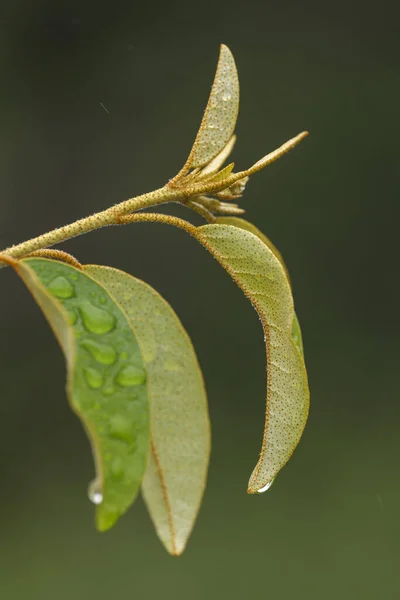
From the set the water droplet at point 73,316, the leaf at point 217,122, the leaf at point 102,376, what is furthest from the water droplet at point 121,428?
the leaf at point 217,122

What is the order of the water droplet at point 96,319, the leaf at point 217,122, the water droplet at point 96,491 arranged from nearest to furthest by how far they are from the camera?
1. the water droplet at point 96,491
2. the water droplet at point 96,319
3. the leaf at point 217,122

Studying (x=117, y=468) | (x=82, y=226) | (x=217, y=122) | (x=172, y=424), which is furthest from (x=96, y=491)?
(x=217, y=122)

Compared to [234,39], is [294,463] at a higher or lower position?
lower

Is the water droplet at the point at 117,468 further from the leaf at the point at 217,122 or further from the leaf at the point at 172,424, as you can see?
the leaf at the point at 217,122

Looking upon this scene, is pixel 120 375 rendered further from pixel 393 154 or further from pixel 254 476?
pixel 393 154

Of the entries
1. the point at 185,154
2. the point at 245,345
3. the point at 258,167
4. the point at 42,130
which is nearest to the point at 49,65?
the point at 42,130

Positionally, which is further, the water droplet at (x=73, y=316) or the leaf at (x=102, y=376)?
the water droplet at (x=73, y=316)
